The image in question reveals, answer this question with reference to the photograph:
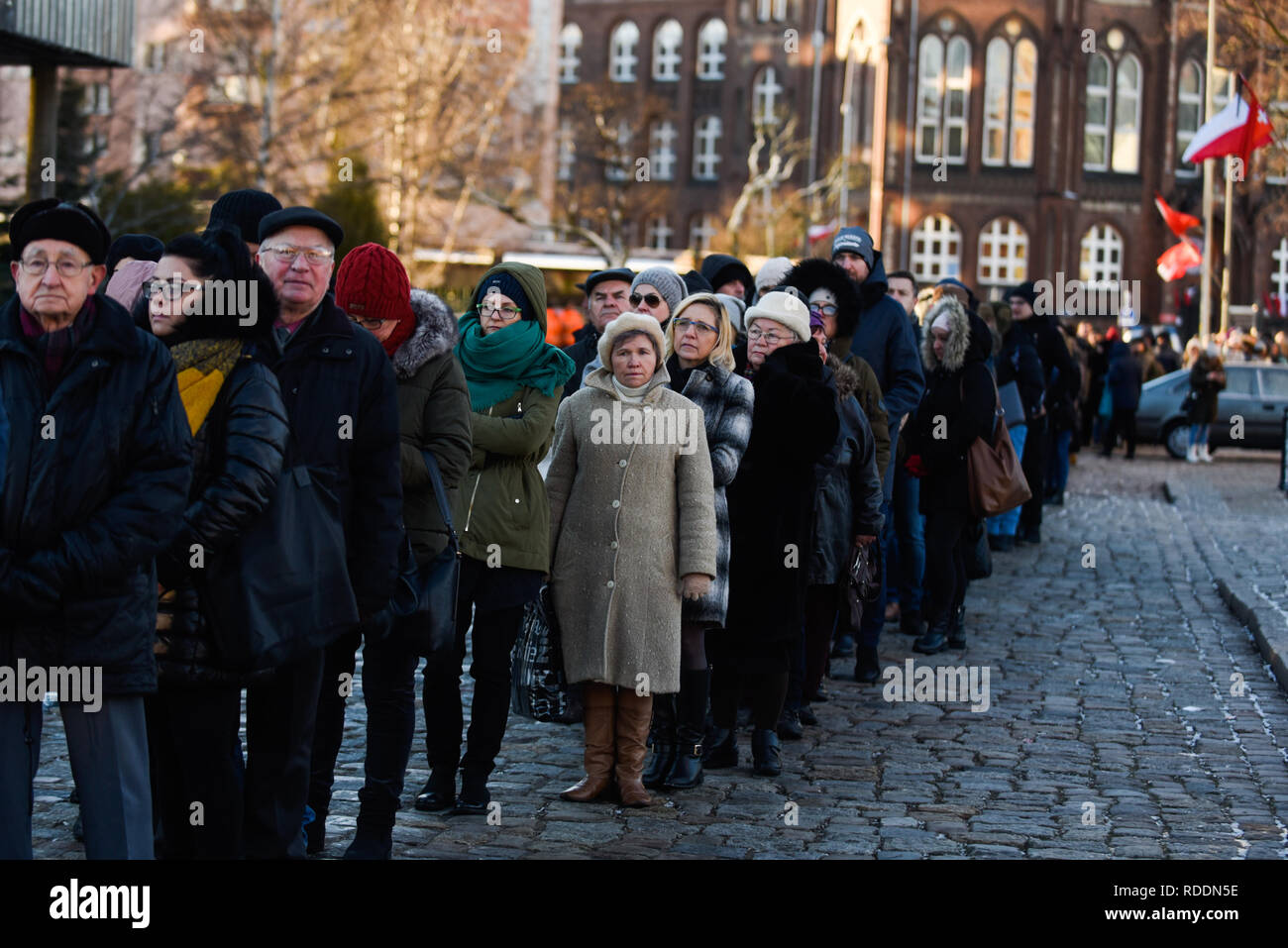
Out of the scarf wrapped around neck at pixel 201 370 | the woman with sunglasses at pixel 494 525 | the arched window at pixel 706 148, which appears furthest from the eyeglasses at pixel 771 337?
the arched window at pixel 706 148

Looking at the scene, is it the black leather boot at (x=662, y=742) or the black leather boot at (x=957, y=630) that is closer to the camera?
the black leather boot at (x=662, y=742)

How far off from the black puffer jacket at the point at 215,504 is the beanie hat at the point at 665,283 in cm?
390

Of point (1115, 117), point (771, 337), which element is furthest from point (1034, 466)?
point (1115, 117)

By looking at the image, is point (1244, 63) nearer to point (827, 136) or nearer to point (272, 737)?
point (827, 136)

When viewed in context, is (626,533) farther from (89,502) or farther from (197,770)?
(89,502)

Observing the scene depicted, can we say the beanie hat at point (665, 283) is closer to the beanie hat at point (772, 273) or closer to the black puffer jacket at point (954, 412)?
the beanie hat at point (772, 273)

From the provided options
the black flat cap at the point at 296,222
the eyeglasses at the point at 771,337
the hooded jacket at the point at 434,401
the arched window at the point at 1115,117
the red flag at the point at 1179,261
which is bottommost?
the hooded jacket at the point at 434,401

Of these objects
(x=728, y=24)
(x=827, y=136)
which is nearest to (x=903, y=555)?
(x=827, y=136)

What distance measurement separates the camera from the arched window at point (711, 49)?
83.8 meters

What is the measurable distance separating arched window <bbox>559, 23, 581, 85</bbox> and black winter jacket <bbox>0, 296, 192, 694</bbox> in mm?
84091

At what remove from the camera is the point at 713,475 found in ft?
26.3

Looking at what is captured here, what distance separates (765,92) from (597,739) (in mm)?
75536

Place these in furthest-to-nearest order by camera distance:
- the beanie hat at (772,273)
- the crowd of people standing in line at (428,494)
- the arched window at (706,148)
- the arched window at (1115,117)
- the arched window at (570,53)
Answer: the arched window at (570,53), the arched window at (706,148), the arched window at (1115,117), the beanie hat at (772,273), the crowd of people standing in line at (428,494)

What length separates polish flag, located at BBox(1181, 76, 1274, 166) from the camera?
3175cm
